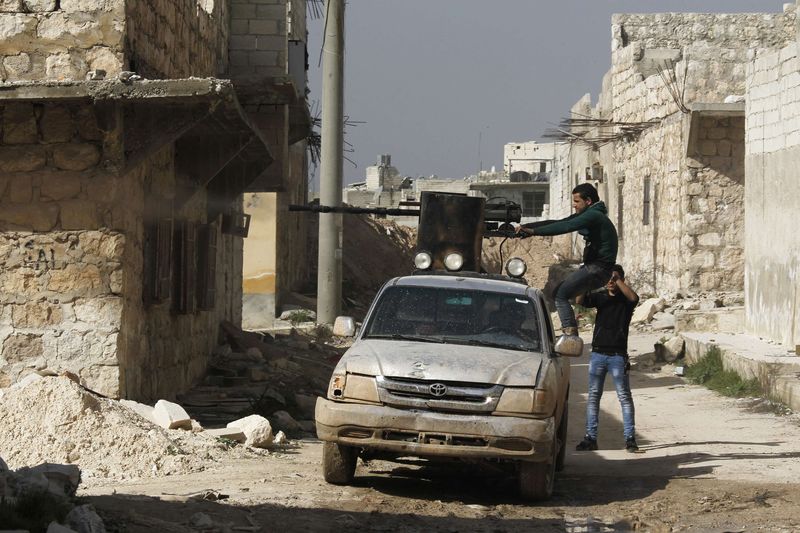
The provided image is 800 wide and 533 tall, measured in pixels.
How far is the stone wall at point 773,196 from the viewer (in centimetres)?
1673

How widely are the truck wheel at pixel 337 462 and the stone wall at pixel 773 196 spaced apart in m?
9.08

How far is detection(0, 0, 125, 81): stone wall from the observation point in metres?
10.9

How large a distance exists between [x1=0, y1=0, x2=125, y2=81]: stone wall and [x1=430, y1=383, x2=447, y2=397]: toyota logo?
14.1 feet

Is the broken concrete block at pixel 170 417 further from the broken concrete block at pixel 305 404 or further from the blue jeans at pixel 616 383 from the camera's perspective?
the blue jeans at pixel 616 383

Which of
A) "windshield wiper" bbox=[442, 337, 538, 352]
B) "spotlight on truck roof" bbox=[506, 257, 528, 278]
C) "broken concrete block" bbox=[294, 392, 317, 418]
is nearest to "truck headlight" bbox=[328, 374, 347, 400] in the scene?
"windshield wiper" bbox=[442, 337, 538, 352]

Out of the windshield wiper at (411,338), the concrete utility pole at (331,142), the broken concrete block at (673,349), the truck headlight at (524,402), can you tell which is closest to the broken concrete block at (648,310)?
Result: the broken concrete block at (673,349)

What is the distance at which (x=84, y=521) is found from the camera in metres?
6.30

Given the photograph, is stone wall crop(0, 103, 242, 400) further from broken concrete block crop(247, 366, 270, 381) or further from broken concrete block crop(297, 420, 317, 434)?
broken concrete block crop(247, 366, 270, 381)

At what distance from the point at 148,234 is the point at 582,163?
25884 millimetres

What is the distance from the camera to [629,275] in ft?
97.3

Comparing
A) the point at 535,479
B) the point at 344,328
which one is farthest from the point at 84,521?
→ the point at 344,328

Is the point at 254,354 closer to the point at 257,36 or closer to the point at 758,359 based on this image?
the point at 257,36

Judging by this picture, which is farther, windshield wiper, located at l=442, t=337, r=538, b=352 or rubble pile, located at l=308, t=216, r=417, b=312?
rubble pile, located at l=308, t=216, r=417, b=312

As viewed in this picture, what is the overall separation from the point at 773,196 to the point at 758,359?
304cm
